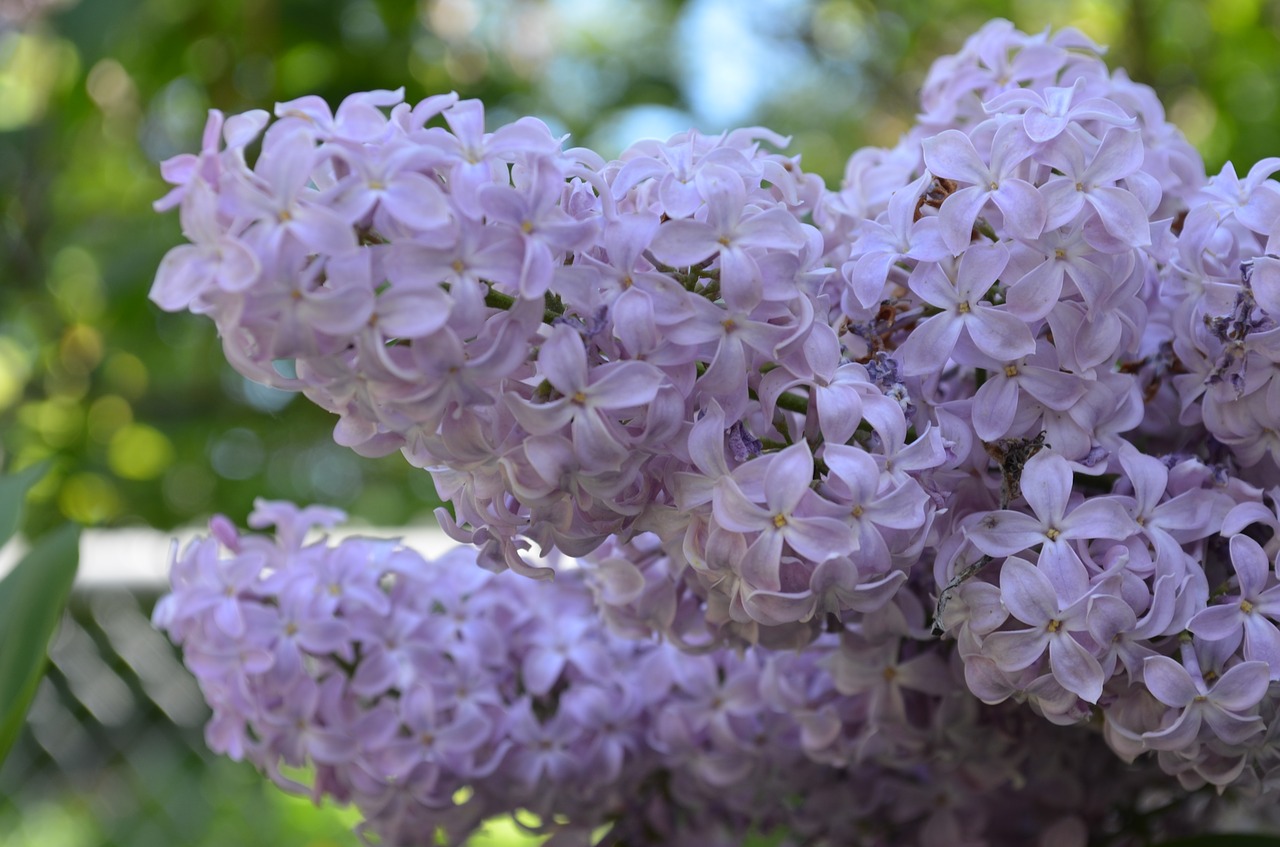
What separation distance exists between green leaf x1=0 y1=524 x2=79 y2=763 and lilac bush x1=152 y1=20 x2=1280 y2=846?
14 cm

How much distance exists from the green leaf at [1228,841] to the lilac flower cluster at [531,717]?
30 millimetres

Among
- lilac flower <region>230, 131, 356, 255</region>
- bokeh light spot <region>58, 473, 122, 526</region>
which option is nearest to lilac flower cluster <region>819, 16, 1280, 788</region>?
lilac flower <region>230, 131, 356, 255</region>

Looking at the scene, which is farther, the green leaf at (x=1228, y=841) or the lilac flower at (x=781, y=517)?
the green leaf at (x=1228, y=841)

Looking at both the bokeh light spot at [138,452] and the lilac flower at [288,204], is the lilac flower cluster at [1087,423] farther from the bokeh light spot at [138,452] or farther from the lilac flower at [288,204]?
the bokeh light spot at [138,452]

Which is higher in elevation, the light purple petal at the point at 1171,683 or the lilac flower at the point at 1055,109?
the lilac flower at the point at 1055,109

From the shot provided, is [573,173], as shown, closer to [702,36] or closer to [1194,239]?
[1194,239]

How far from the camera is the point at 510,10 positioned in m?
1.13

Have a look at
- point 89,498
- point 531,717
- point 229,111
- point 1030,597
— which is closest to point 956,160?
point 1030,597

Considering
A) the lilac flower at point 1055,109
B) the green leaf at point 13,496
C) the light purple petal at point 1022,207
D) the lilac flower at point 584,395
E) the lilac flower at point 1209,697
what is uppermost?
the lilac flower at point 1055,109

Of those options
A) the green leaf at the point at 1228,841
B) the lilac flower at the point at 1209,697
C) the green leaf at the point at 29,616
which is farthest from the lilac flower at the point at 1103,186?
the green leaf at the point at 29,616

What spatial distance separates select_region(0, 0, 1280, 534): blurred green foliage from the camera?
0.85m

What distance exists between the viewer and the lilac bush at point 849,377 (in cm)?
25

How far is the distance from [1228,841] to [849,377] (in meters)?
0.21

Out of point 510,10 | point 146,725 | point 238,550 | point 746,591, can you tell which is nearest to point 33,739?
point 146,725
